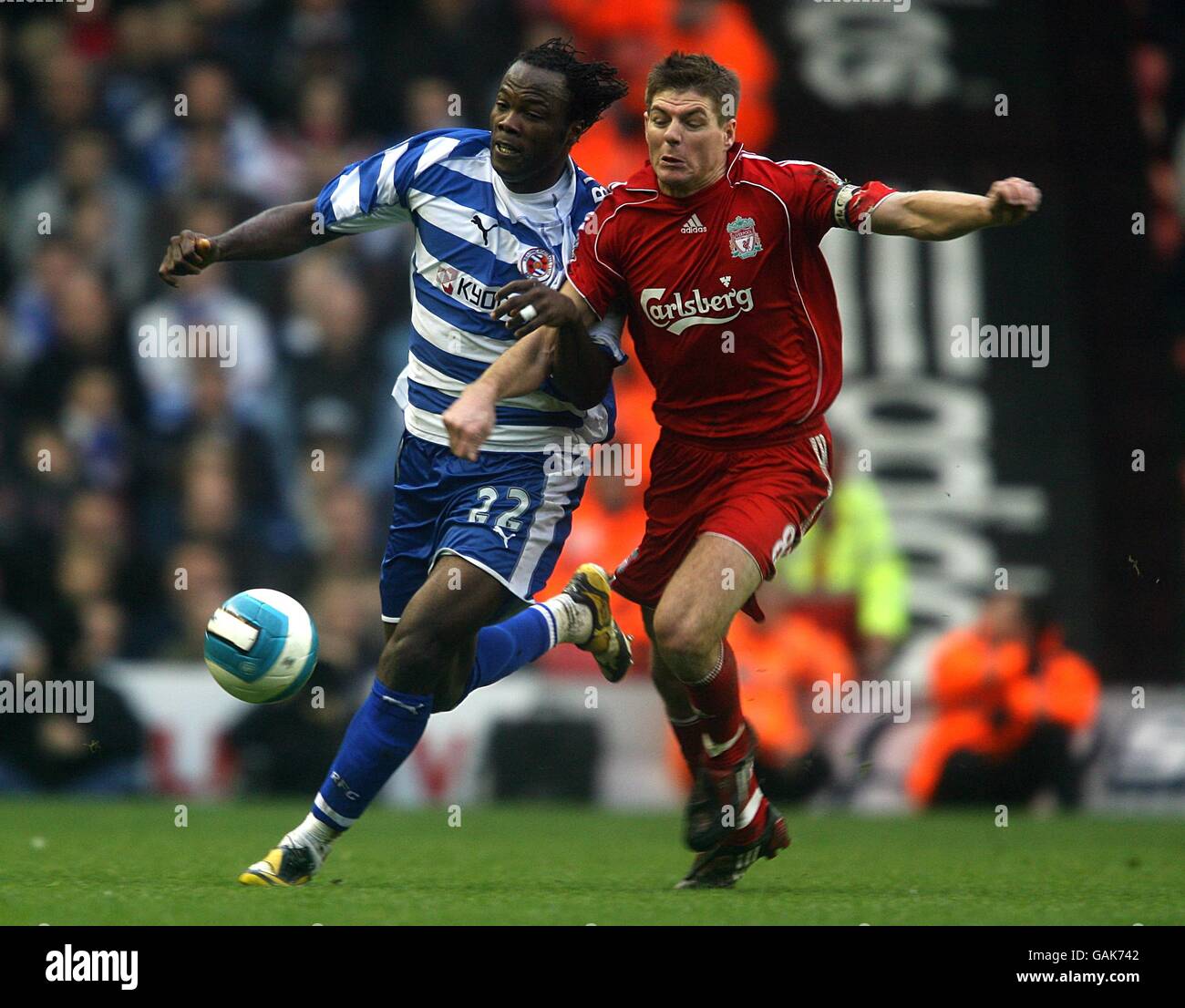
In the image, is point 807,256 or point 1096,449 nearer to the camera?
point 807,256

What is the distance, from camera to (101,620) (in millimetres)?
10180

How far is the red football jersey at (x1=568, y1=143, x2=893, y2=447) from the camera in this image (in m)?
5.92

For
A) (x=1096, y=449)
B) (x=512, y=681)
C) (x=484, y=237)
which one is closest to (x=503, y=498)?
(x=484, y=237)

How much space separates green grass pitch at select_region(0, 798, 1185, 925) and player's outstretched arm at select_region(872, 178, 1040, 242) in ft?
6.12

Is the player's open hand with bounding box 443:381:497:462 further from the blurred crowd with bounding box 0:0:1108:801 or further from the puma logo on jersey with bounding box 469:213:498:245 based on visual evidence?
the blurred crowd with bounding box 0:0:1108:801

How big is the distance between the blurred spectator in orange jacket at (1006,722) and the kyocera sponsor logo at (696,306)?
189 inches

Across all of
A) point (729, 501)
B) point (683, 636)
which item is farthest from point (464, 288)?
point (683, 636)

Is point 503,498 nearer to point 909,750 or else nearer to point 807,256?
point 807,256

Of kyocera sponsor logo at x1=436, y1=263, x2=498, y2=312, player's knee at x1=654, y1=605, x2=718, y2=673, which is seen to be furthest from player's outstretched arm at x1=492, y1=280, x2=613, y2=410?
player's knee at x1=654, y1=605, x2=718, y2=673

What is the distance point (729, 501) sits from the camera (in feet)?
19.5

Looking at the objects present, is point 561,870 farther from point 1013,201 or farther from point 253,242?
point 1013,201

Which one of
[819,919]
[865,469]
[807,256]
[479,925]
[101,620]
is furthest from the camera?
[865,469]

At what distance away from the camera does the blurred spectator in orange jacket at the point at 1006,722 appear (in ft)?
33.4

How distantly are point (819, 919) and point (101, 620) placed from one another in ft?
19.3
